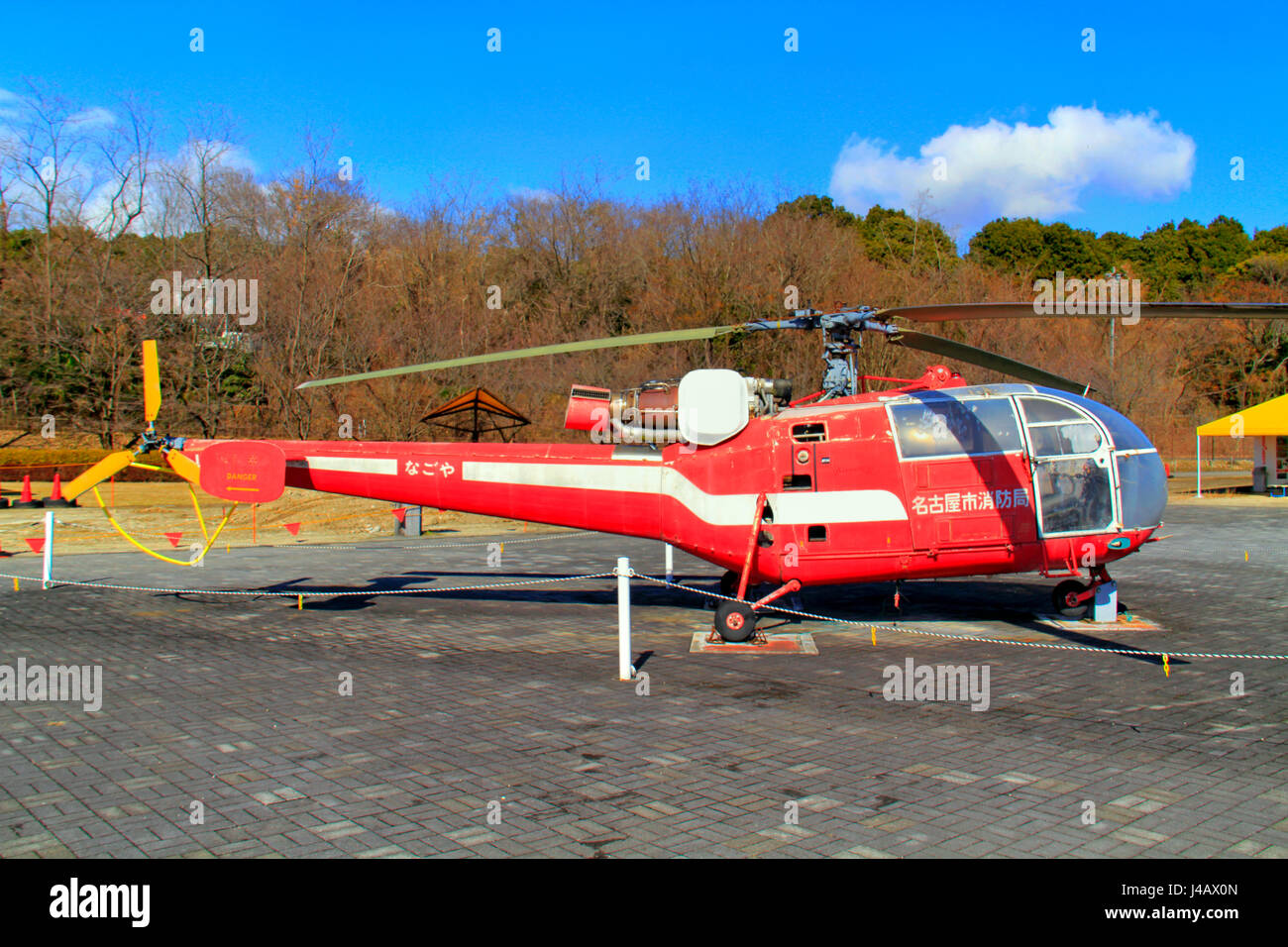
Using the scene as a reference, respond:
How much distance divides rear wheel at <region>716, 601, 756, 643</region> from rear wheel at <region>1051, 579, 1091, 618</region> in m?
4.63

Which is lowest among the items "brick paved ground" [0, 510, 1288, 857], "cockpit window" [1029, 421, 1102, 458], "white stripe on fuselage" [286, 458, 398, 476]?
"brick paved ground" [0, 510, 1288, 857]

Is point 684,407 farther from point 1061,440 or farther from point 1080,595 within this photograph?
point 1080,595

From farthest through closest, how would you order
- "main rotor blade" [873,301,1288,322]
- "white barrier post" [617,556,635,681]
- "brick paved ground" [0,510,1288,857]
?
"white barrier post" [617,556,635,681] → "main rotor blade" [873,301,1288,322] → "brick paved ground" [0,510,1288,857]

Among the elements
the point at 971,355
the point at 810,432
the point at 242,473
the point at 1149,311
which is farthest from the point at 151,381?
the point at 1149,311

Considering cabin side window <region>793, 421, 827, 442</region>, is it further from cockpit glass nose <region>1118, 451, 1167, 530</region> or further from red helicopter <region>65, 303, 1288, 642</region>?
cockpit glass nose <region>1118, 451, 1167, 530</region>

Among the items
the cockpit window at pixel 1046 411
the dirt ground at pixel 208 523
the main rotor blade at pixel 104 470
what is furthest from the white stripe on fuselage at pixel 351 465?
the cockpit window at pixel 1046 411

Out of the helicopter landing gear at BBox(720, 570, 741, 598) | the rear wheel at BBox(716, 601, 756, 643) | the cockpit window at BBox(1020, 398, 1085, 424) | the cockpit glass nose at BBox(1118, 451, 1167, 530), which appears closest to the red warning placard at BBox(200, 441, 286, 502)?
the helicopter landing gear at BBox(720, 570, 741, 598)

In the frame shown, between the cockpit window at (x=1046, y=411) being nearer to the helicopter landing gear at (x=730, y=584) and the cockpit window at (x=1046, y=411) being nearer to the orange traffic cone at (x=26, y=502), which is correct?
the helicopter landing gear at (x=730, y=584)

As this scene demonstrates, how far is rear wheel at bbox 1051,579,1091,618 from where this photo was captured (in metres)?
11.7

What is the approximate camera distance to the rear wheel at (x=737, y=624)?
34.1ft

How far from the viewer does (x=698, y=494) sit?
10969mm

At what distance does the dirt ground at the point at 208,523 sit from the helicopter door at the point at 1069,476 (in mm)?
17081
